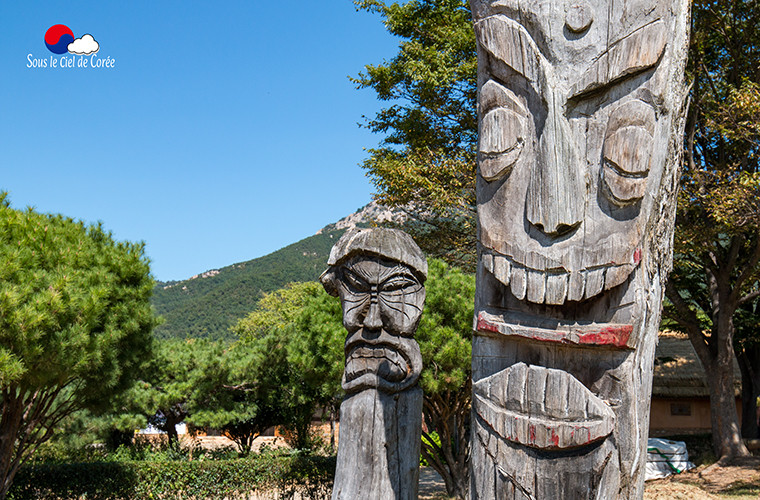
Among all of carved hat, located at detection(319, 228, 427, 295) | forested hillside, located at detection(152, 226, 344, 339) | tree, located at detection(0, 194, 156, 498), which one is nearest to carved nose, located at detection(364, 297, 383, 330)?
carved hat, located at detection(319, 228, 427, 295)

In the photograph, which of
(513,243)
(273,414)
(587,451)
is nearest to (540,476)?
(587,451)

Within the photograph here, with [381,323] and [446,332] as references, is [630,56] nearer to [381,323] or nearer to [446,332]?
[381,323]

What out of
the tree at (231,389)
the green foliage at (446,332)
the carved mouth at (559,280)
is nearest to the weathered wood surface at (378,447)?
the carved mouth at (559,280)

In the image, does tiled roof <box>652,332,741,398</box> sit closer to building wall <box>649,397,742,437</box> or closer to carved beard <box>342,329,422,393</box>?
building wall <box>649,397,742,437</box>

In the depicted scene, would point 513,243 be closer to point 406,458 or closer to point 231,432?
point 406,458

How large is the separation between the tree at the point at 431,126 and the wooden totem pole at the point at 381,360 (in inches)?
351

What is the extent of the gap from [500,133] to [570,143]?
0.27 metres

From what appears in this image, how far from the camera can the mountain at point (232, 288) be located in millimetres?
50125

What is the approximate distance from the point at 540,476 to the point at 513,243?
884mm

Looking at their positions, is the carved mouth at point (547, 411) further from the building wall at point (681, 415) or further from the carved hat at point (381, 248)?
the building wall at point (681, 415)

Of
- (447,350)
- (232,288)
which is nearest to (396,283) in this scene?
(447,350)

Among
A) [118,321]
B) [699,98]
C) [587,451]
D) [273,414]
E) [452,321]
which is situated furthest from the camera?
[273,414]

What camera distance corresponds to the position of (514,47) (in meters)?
2.56

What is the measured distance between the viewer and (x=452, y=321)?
9500 mm
